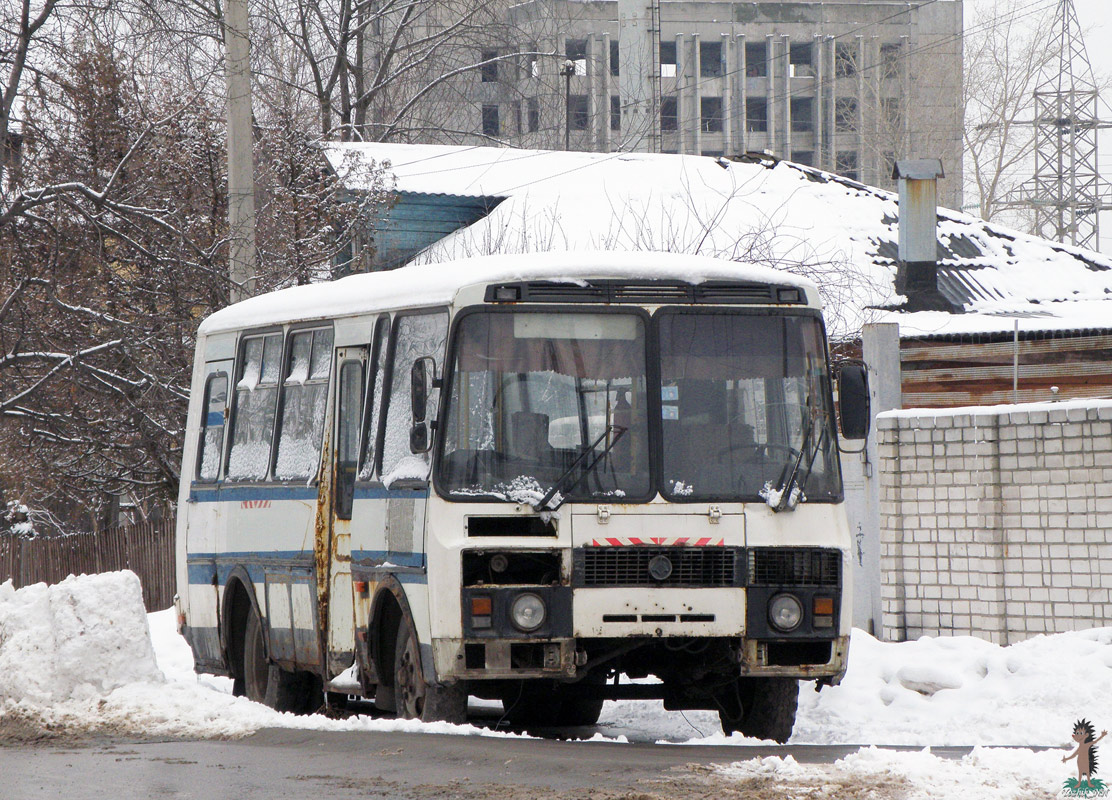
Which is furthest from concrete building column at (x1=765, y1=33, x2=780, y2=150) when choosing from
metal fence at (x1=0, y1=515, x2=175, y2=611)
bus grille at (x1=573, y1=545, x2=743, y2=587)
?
bus grille at (x1=573, y1=545, x2=743, y2=587)

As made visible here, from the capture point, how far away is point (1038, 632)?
39.8 feet

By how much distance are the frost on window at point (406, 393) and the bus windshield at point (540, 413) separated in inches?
8.4

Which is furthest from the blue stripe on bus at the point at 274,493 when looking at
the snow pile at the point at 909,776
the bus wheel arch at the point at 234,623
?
the snow pile at the point at 909,776

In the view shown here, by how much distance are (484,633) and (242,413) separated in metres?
4.29

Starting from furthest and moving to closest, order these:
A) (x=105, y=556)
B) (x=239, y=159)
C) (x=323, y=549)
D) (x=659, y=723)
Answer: (x=105, y=556), (x=239, y=159), (x=659, y=723), (x=323, y=549)

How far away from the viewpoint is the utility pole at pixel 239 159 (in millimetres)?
16359

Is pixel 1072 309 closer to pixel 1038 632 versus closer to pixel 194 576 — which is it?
pixel 1038 632

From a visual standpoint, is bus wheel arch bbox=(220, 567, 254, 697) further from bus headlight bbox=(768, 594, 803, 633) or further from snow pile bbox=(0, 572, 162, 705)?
bus headlight bbox=(768, 594, 803, 633)

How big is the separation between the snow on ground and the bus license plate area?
768mm

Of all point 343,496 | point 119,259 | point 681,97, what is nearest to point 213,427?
point 343,496

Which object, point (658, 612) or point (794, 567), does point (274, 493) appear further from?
point (794, 567)

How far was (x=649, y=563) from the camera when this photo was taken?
9.24 meters

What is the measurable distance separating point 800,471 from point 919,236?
16381 mm

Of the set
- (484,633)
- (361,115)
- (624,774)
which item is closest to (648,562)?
(484,633)
